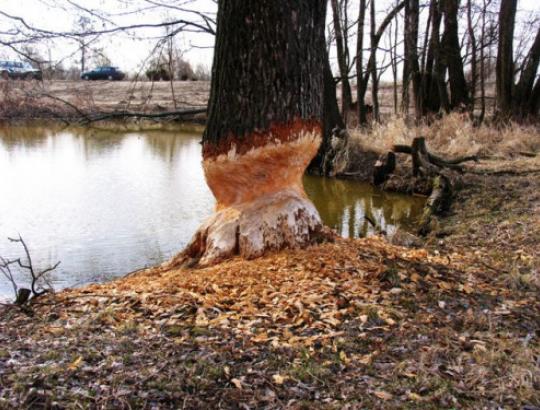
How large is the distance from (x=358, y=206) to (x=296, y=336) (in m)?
8.04

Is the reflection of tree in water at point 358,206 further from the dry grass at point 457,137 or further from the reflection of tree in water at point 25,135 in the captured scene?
the reflection of tree in water at point 25,135

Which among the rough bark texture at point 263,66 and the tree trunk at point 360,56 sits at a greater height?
the tree trunk at point 360,56

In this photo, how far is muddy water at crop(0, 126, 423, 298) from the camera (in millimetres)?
7762

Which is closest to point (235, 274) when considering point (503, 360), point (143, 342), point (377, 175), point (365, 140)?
point (143, 342)

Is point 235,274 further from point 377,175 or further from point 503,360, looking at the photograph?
point 377,175

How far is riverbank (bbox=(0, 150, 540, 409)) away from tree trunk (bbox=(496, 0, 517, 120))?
11229mm

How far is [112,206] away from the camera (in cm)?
1062

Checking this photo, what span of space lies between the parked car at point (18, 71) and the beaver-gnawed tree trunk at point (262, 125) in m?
1.99

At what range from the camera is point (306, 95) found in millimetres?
5109

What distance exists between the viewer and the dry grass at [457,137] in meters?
13.1

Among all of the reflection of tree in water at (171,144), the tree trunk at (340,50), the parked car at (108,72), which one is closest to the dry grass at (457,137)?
the tree trunk at (340,50)

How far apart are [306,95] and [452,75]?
13509mm

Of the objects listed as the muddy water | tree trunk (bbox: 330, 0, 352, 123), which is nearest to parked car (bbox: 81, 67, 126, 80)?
the muddy water

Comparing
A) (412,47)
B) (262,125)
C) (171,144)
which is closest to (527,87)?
(412,47)
